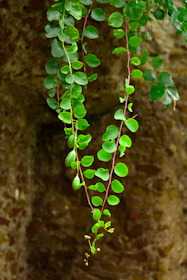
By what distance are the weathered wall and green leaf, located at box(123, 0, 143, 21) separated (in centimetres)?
53

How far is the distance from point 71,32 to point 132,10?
221 mm

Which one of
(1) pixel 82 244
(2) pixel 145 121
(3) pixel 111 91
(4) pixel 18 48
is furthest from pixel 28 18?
(1) pixel 82 244

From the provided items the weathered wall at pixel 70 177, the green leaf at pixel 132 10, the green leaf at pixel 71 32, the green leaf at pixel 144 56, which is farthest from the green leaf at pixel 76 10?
the weathered wall at pixel 70 177

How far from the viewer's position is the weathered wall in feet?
5.24

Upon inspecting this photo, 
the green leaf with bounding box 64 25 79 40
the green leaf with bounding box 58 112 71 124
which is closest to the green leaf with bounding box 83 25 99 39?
the green leaf with bounding box 64 25 79 40

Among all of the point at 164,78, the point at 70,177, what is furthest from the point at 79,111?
the point at 70,177

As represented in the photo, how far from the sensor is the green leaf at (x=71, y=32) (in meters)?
0.94

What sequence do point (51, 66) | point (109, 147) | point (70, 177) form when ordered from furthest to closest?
point (70, 177), point (51, 66), point (109, 147)

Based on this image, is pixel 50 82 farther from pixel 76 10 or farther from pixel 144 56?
pixel 144 56

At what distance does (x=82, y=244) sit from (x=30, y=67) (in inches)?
42.5

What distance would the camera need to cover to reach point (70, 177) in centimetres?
191

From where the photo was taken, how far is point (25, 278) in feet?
6.29

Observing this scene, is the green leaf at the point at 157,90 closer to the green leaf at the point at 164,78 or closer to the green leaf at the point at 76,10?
the green leaf at the point at 164,78

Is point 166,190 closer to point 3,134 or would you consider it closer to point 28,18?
point 3,134
